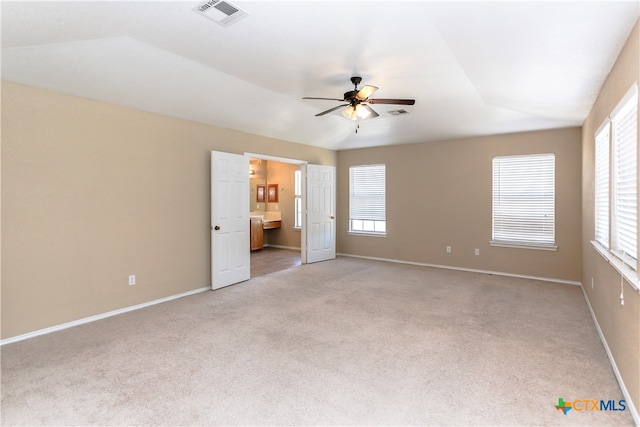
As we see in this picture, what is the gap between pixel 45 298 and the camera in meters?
3.40

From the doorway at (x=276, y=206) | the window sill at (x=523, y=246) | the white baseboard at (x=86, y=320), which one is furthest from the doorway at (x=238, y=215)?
the window sill at (x=523, y=246)

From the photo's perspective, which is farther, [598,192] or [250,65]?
[598,192]

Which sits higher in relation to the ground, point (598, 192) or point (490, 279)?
point (598, 192)

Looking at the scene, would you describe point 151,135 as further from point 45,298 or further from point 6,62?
point 45,298

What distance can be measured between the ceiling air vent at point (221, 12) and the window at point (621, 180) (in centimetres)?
259

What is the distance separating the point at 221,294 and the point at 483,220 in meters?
4.64

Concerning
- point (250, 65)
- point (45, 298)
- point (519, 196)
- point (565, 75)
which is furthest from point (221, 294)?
point (519, 196)

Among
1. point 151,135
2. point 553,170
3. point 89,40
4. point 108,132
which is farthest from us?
Answer: point 553,170

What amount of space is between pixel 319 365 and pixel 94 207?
9.94ft

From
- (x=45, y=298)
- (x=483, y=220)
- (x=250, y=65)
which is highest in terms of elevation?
(x=250, y=65)

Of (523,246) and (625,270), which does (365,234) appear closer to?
(523,246)

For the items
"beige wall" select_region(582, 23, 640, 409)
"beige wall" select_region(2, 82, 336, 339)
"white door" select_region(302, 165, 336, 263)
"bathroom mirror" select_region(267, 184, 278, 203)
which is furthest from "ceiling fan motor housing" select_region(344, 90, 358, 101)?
"bathroom mirror" select_region(267, 184, 278, 203)

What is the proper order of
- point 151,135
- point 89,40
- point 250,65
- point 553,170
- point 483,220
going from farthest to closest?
point 483,220
point 553,170
point 151,135
point 250,65
point 89,40

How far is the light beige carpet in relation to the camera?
212 centimetres
